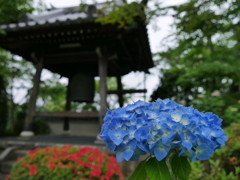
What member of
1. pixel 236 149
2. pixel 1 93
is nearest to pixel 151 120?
pixel 236 149

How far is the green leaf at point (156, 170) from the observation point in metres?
0.85

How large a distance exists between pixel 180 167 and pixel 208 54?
26.9 ft

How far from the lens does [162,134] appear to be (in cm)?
82

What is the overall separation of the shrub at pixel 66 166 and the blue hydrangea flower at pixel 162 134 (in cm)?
175

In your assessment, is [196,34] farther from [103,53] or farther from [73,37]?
[73,37]

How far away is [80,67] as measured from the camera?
6203mm

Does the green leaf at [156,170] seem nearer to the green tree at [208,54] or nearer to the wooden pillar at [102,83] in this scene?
the green tree at [208,54]

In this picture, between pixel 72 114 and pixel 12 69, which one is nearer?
pixel 72 114

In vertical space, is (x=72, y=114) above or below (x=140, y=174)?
above

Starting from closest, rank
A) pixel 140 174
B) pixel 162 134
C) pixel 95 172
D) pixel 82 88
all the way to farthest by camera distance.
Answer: pixel 162 134, pixel 140 174, pixel 95 172, pixel 82 88

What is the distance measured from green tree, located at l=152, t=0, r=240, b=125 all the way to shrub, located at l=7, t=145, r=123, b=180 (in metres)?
2.33

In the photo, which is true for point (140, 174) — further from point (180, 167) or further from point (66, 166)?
point (66, 166)

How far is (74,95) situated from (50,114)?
94 centimetres

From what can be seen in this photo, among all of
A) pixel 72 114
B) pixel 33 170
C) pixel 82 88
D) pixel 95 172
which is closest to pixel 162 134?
pixel 95 172
